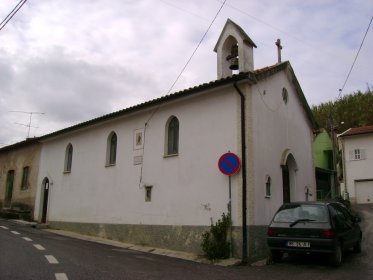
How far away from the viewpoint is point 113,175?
16031mm

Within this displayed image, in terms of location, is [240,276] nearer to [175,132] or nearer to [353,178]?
[175,132]

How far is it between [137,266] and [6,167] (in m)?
19.9

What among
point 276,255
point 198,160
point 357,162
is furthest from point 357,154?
point 276,255

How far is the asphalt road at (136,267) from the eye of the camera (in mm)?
7547

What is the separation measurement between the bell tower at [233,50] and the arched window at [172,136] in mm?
2341

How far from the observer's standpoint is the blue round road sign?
11375mm

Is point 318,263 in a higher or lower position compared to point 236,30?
lower

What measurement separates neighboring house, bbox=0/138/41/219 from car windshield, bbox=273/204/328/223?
51.0 feet

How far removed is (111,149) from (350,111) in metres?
32.7

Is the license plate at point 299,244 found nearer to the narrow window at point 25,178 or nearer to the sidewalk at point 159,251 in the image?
the sidewalk at point 159,251

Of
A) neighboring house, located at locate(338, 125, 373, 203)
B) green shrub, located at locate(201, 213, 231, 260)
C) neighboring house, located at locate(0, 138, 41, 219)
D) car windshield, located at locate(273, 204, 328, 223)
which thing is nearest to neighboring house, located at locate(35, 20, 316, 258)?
green shrub, located at locate(201, 213, 231, 260)

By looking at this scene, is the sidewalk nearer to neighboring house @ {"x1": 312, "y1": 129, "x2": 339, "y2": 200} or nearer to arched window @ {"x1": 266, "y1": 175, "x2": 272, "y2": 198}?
arched window @ {"x1": 266, "y1": 175, "x2": 272, "y2": 198}

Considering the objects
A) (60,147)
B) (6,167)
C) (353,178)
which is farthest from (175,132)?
(353,178)

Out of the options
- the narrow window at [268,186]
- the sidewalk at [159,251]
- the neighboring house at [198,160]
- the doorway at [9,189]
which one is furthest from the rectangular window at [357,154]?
the doorway at [9,189]
